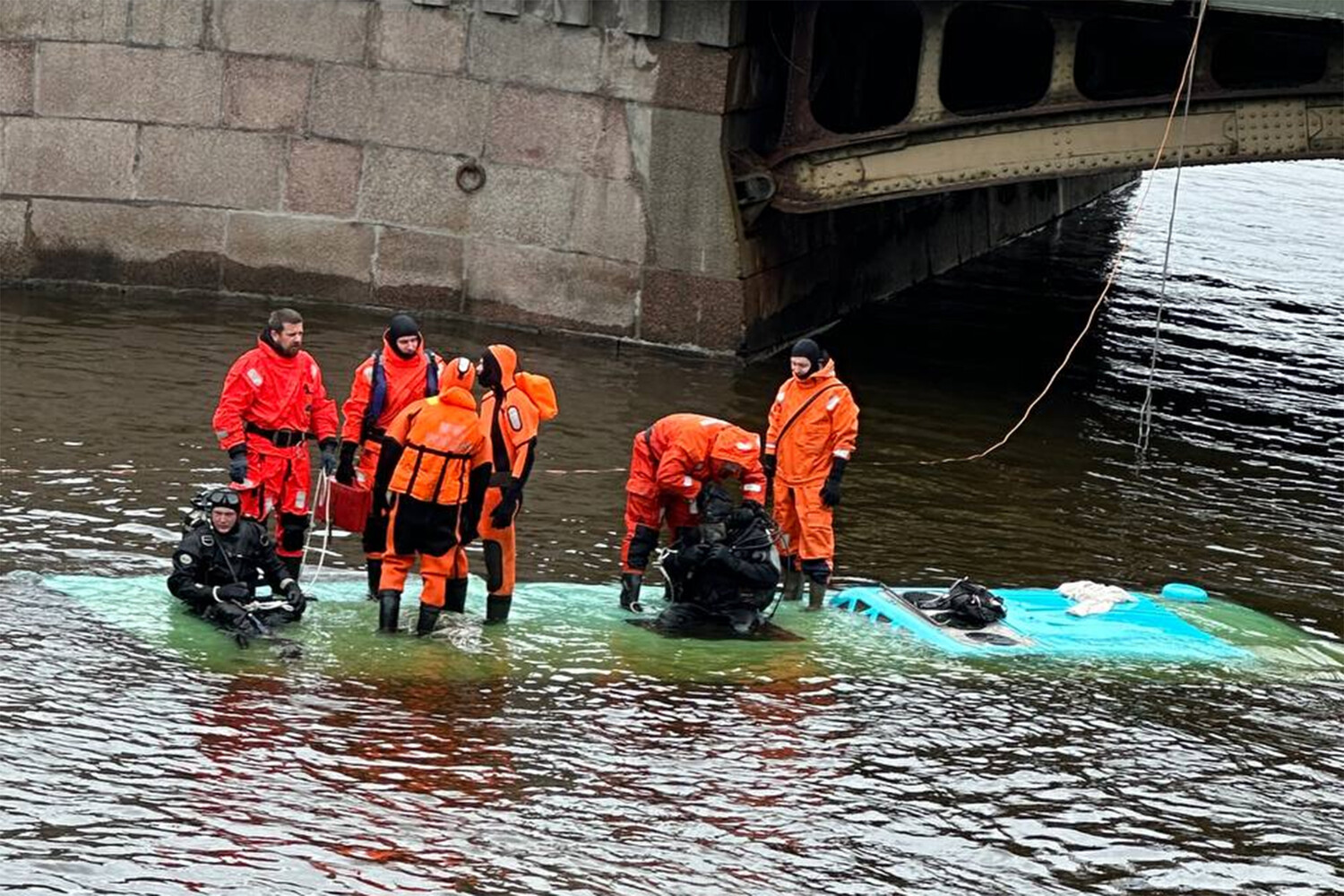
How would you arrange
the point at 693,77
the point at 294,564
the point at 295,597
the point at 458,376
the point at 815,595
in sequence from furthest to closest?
1. the point at 693,77
2. the point at 815,595
3. the point at 294,564
4. the point at 458,376
5. the point at 295,597

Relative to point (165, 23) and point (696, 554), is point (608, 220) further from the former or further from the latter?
point (696, 554)

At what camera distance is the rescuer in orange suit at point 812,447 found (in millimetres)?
13461

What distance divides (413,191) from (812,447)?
9.47 meters

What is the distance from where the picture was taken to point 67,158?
72.2 ft

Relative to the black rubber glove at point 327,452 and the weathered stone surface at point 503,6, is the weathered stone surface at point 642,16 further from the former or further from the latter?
the black rubber glove at point 327,452

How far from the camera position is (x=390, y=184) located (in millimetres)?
21953

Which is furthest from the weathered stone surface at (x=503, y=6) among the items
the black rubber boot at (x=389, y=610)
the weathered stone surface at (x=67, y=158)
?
the black rubber boot at (x=389, y=610)

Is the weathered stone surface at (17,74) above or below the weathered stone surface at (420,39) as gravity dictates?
below

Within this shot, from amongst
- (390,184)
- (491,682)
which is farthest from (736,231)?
(491,682)

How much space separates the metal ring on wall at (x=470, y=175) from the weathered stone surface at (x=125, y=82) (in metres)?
2.55

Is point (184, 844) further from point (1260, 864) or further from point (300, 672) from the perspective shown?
point (1260, 864)

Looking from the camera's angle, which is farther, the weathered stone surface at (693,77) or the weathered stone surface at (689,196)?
the weathered stone surface at (689,196)

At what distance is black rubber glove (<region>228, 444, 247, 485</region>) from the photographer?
12508 mm

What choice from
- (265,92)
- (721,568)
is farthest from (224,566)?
(265,92)
